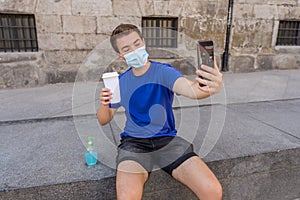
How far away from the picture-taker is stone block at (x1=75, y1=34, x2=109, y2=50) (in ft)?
15.7

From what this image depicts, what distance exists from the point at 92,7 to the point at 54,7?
2.31ft

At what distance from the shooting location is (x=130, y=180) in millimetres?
1336

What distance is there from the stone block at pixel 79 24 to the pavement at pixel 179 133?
182cm

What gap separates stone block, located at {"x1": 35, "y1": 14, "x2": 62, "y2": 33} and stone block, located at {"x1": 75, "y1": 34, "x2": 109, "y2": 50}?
0.39 meters

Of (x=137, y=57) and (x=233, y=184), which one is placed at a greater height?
(x=137, y=57)

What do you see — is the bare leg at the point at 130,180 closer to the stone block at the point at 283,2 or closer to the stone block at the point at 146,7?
the stone block at the point at 146,7

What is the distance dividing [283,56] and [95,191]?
620cm

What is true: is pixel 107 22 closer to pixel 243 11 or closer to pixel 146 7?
pixel 146 7

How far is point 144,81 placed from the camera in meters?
1.53

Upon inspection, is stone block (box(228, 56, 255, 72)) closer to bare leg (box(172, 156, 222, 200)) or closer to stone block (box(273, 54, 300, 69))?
stone block (box(273, 54, 300, 69))

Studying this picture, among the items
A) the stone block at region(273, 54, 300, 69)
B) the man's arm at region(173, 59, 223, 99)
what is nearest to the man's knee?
the man's arm at region(173, 59, 223, 99)

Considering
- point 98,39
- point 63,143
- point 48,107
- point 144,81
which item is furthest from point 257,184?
point 98,39

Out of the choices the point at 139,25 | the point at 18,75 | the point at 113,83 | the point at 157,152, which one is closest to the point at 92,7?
the point at 139,25

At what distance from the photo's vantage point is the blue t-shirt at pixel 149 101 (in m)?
1.51
